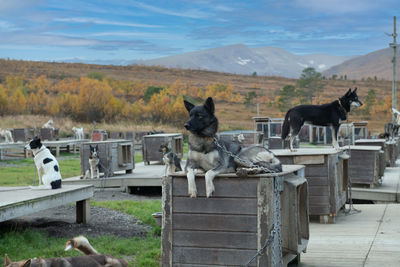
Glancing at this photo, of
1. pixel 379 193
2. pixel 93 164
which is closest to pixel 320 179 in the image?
pixel 379 193

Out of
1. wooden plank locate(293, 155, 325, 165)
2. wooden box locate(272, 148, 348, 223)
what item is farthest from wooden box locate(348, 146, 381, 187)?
wooden plank locate(293, 155, 325, 165)

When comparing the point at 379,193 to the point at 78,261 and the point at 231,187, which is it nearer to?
the point at 231,187

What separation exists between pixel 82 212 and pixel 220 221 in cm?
449

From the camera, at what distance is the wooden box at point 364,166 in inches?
487

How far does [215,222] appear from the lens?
4.49m

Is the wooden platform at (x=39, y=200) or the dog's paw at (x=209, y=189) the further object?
the wooden platform at (x=39, y=200)

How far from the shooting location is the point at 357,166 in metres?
12.6

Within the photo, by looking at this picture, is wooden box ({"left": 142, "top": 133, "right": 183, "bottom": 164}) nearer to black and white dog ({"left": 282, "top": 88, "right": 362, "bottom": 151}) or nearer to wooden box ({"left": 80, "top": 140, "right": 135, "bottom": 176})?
wooden box ({"left": 80, "top": 140, "right": 135, "bottom": 176})

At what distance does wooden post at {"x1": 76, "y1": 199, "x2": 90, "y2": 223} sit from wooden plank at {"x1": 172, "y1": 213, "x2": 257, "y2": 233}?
4129 millimetres

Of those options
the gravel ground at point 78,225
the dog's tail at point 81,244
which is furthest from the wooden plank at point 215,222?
the gravel ground at point 78,225

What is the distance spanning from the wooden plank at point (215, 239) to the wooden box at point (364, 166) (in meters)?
8.61

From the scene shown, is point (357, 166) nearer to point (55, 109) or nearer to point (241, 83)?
point (55, 109)

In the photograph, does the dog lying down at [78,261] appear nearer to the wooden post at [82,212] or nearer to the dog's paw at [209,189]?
the dog's paw at [209,189]

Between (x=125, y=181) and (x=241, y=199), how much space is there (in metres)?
9.39
